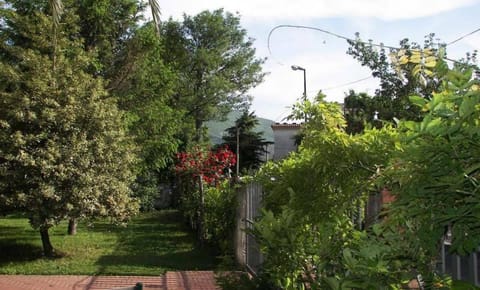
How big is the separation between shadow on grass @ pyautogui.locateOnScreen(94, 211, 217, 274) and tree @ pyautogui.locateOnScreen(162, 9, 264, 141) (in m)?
17.6

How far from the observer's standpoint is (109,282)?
394 inches

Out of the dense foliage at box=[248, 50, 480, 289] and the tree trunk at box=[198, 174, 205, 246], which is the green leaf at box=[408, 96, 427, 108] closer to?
the dense foliage at box=[248, 50, 480, 289]

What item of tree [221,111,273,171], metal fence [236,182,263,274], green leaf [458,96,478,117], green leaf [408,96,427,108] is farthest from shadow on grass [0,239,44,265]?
tree [221,111,273,171]

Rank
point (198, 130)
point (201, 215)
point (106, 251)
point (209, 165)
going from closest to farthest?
point (106, 251) < point (201, 215) < point (209, 165) < point (198, 130)

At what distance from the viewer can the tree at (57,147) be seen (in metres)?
11.9

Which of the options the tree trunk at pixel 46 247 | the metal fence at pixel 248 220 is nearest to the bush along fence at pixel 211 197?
the metal fence at pixel 248 220

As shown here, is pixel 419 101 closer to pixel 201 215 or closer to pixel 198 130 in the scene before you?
pixel 201 215

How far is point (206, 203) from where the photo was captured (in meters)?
15.5

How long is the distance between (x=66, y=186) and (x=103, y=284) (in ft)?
10.6

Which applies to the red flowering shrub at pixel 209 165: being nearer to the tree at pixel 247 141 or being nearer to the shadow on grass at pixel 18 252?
the shadow on grass at pixel 18 252

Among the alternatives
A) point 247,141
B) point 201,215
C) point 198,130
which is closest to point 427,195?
point 201,215

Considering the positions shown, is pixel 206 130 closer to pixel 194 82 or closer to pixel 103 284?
pixel 194 82

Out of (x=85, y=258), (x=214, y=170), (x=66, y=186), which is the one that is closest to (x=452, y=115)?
(x=66, y=186)

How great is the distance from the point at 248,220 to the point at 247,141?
4480 centimetres
